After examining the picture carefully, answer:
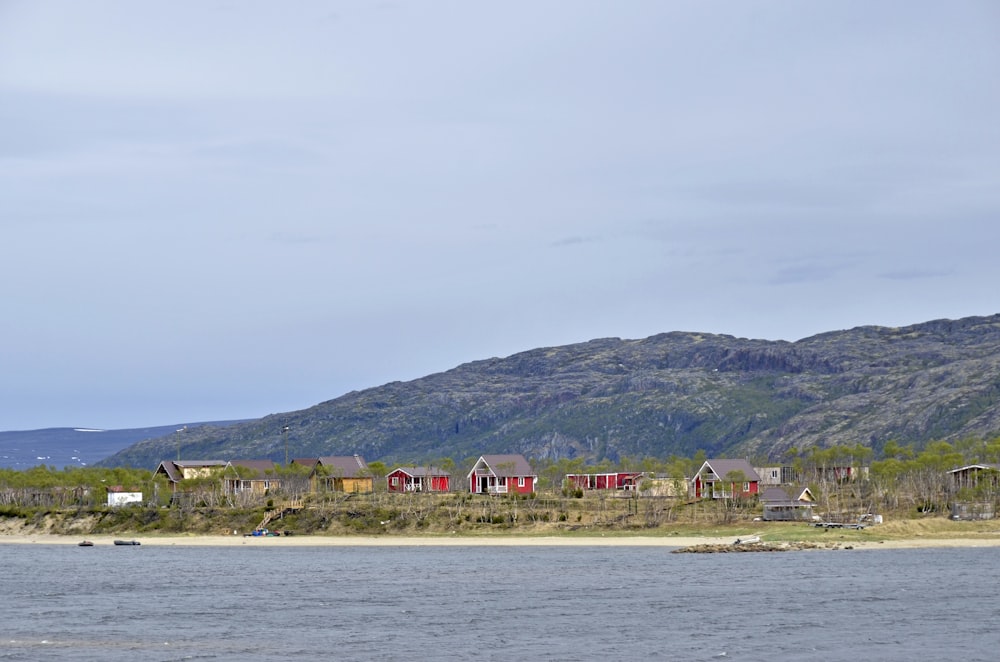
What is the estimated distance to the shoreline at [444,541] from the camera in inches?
5143

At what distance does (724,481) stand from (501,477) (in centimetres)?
3386

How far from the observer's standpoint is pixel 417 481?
200 m

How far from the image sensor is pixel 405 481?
7849 inches

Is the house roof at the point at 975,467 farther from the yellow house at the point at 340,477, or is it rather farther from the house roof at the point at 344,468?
the house roof at the point at 344,468

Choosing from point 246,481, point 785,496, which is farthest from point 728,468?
point 246,481

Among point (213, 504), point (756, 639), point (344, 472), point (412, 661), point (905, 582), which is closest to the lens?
point (412, 661)

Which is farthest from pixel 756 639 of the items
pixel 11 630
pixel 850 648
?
pixel 11 630

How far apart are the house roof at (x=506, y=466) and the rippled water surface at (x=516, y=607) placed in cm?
5928

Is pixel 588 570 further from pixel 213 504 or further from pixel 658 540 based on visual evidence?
pixel 213 504

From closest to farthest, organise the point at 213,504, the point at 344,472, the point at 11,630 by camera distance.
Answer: the point at 11,630 < the point at 213,504 < the point at 344,472

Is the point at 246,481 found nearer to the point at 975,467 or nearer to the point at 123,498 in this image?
the point at 123,498

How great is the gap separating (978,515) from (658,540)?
36143 millimetres

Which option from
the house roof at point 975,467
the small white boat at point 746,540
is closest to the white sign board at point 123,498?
the small white boat at point 746,540

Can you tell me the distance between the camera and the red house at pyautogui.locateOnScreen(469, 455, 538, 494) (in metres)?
186
